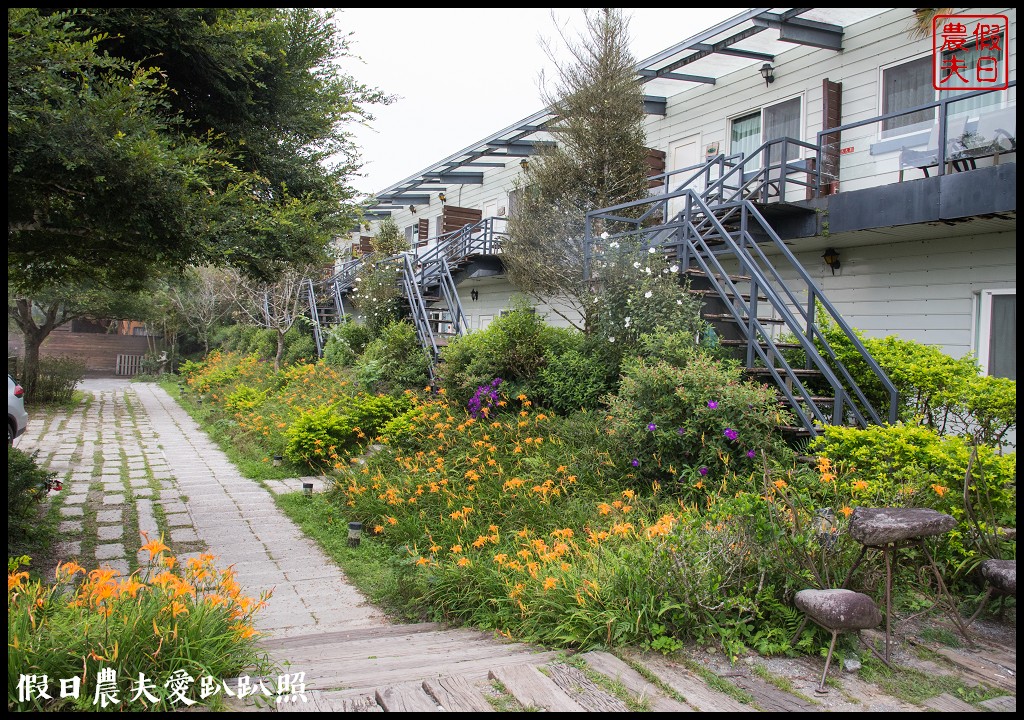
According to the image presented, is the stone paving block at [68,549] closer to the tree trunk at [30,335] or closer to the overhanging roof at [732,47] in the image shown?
the overhanging roof at [732,47]

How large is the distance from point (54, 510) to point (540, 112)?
11.3 metres

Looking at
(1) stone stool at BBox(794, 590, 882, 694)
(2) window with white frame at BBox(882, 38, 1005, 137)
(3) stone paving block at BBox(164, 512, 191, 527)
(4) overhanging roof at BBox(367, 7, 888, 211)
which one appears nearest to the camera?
(1) stone stool at BBox(794, 590, 882, 694)

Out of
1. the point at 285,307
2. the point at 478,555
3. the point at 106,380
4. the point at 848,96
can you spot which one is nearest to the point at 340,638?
the point at 478,555

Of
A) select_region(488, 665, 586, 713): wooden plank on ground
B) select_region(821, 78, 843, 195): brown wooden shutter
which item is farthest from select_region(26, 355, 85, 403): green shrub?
select_region(488, 665, 586, 713): wooden plank on ground

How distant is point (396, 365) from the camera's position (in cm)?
1234

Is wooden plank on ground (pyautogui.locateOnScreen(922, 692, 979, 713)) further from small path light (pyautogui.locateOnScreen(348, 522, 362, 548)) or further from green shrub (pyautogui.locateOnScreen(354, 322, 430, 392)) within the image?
green shrub (pyautogui.locateOnScreen(354, 322, 430, 392))

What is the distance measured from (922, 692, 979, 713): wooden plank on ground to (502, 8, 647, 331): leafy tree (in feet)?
27.5

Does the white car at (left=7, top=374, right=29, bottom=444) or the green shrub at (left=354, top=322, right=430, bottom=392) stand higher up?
the green shrub at (left=354, top=322, right=430, bottom=392)

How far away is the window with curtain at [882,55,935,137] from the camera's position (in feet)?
31.3

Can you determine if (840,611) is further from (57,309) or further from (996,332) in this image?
(57,309)

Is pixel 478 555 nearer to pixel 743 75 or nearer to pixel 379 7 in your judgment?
pixel 379 7

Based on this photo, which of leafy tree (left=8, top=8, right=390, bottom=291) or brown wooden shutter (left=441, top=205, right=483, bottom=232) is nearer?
leafy tree (left=8, top=8, right=390, bottom=291)

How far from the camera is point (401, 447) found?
9070 mm

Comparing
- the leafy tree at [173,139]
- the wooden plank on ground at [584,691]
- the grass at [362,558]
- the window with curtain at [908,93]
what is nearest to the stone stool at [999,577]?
the wooden plank on ground at [584,691]
